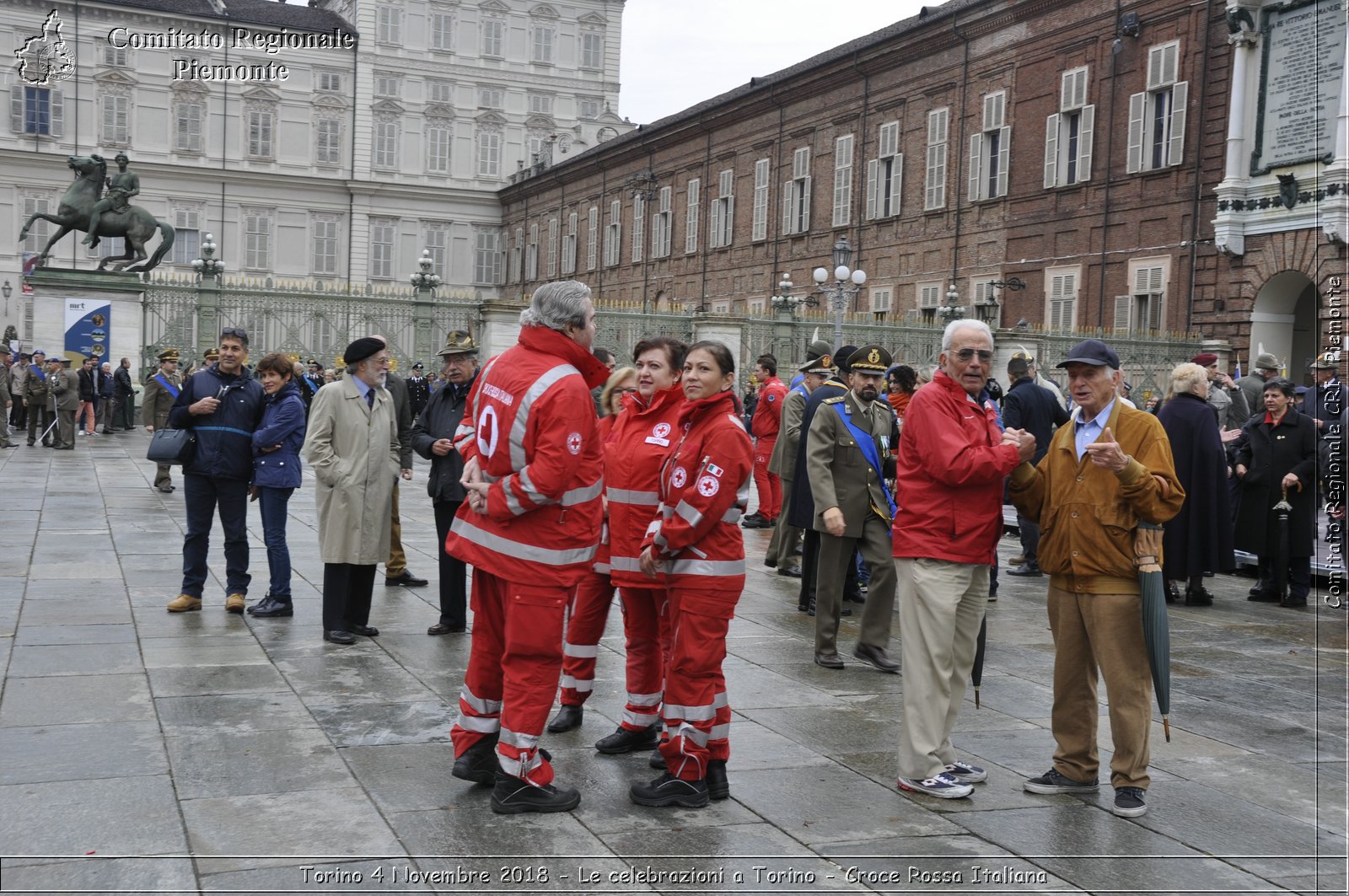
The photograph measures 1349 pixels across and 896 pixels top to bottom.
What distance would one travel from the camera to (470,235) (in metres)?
62.6

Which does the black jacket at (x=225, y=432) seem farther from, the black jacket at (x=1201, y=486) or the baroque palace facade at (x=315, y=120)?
the baroque palace facade at (x=315, y=120)

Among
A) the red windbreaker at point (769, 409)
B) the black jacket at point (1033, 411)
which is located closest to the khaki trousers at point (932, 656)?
the black jacket at point (1033, 411)

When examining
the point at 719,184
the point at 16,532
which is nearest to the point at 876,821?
the point at 16,532

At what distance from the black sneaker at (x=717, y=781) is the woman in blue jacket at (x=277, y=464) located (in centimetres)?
443

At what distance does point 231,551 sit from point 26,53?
54.2m

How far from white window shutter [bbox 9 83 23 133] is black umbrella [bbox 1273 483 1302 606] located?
184ft

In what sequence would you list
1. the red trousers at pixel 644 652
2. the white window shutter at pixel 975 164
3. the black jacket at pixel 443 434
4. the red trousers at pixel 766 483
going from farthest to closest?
the white window shutter at pixel 975 164 → the red trousers at pixel 766 483 → the black jacket at pixel 443 434 → the red trousers at pixel 644 652

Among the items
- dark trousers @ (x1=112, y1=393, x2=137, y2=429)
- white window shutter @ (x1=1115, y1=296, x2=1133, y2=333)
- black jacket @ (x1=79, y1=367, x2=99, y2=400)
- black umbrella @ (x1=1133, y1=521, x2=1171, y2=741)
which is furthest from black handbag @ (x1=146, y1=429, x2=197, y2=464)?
white window shutter @ (x1=1115, y1=296, x2=1133, y2=333)

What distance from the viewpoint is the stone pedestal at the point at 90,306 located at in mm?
25828

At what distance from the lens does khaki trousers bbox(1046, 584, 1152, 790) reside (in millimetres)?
5277

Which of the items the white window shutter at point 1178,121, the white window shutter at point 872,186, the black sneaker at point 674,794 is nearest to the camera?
the black sneaker at point 674,794

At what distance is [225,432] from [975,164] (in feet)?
86.2

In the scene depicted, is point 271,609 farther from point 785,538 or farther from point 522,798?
point 785,538

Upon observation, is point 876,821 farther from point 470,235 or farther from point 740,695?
point 470,235
